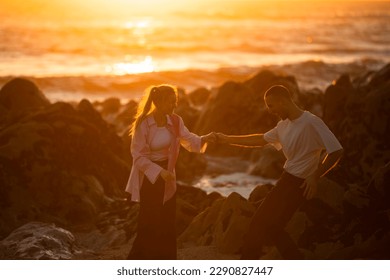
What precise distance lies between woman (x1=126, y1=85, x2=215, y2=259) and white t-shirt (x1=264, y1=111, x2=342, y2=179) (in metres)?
1.15

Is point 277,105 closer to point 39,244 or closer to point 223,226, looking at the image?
point 223,226

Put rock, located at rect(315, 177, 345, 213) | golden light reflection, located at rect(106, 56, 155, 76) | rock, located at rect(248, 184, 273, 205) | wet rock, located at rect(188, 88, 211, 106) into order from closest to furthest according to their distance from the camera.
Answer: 1. rock, located at rect(315, 177, 345, 213)
2. rock, located at rect(248, 184, 273, 205)
3. wet rock, located at rect(188, 88, 211, 106)
4. golden light reflection, located at rect(106, 56, 155, 76)

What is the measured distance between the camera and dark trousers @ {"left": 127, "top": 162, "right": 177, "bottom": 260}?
6738 millimetres

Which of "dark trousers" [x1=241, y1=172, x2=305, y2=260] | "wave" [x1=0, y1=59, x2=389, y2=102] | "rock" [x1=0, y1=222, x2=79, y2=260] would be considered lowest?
"wave" [x1=0, y1=59, x2=389, y2=102]

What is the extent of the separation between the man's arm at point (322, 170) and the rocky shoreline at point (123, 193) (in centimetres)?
150

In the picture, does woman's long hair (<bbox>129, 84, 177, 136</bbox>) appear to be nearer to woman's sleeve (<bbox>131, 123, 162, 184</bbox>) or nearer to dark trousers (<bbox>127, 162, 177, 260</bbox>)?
woman's sleeve (<bbox>131, 123, 162, 184</bbox>)

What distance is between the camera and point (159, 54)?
185 feet

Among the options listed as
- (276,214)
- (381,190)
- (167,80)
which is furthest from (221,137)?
(167,80)

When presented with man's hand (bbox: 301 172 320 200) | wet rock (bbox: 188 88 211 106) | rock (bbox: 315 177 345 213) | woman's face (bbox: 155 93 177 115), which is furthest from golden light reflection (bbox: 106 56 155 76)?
man's hand (bbox: 301 172 320 200)

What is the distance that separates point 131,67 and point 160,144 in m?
40.0

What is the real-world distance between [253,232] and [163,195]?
3.40ft

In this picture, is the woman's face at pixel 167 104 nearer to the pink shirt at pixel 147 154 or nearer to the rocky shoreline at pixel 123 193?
the pink shirt at pixel 147 154

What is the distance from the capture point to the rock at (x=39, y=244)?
26.4 feet

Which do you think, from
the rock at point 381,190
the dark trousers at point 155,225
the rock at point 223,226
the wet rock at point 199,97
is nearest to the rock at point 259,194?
the rock at point 223,226
